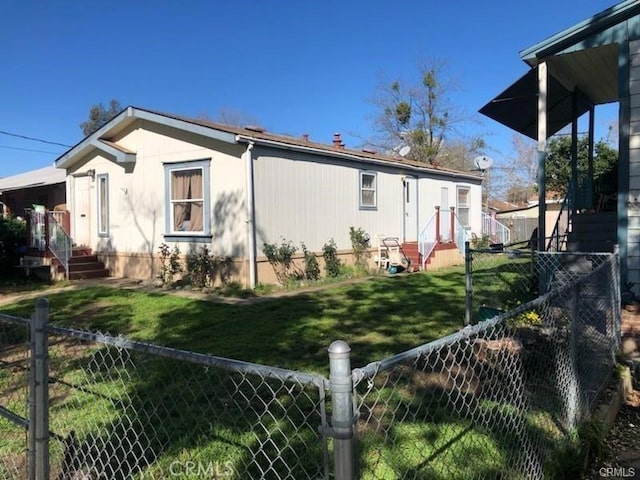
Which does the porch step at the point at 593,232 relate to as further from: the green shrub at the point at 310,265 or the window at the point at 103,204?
the window at the point at 103,204

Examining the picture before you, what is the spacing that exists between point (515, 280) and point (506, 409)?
5587mm

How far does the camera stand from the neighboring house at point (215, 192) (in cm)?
1123

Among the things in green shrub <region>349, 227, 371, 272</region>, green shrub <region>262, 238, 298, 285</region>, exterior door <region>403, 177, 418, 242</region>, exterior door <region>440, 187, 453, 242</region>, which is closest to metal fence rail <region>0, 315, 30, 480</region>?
green shrub <region>262, 238, 298, 285</region>

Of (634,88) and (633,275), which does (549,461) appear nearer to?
(633,275)

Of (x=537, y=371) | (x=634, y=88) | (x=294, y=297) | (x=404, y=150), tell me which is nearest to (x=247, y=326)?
(x=294, y=297)

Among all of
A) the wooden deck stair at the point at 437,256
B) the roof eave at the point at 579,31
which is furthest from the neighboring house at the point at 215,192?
the roof eave at the point at 579,31

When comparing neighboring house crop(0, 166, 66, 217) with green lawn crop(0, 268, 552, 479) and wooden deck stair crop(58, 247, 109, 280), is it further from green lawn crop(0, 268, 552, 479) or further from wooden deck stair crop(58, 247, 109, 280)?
green lawn crop(0, 268, 552, 479)

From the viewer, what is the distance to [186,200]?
40.2 ft

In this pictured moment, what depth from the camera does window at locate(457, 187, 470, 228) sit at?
1944 cm

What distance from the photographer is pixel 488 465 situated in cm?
295

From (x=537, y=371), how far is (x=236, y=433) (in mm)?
2210

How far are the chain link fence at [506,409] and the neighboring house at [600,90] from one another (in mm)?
3537

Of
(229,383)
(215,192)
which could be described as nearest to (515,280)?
(229,383)

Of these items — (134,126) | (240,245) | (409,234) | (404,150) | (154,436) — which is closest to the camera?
(154,436)
